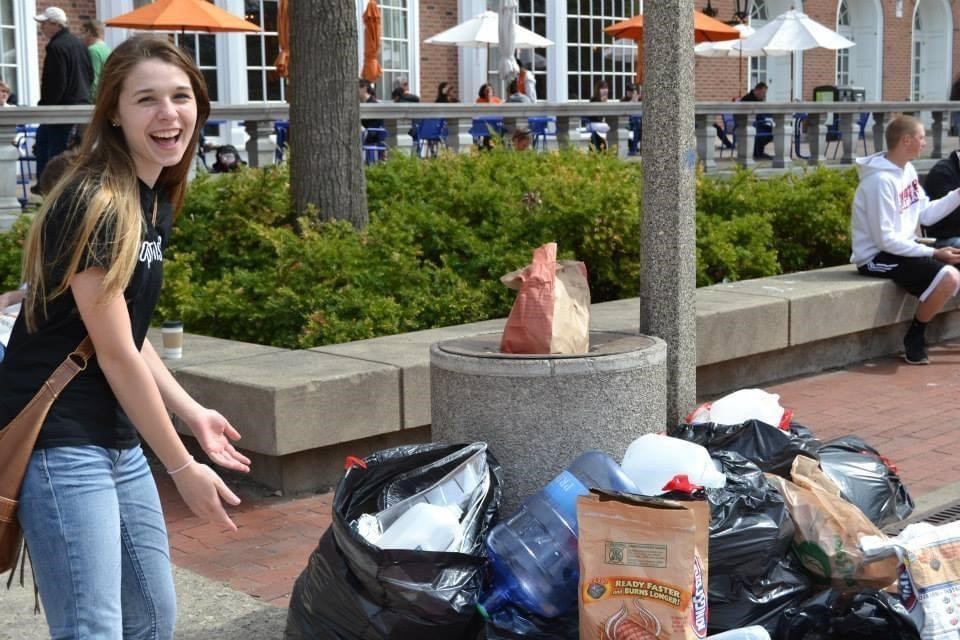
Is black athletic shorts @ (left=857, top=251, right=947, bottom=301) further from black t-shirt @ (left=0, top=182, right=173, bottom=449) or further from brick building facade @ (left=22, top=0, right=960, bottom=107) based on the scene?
brick building facade @ (left=22, top=0, right=960, bottom=107)

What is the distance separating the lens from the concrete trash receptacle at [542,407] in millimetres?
4367

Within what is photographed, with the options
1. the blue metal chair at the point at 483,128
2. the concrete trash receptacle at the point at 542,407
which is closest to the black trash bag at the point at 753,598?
the concrete trash receptacle at the point at 542,407

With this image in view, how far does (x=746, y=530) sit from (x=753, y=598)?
0.68 feet

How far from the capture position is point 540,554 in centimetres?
381

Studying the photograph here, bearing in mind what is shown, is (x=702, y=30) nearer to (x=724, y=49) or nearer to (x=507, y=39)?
(x=507, y=39)

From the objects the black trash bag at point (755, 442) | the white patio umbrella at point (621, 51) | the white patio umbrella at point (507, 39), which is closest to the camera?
the black trash bag at point (755, 442)

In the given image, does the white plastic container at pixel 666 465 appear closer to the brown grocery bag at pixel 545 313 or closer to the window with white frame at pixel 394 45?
the brown grocery bag at pixel 545 313

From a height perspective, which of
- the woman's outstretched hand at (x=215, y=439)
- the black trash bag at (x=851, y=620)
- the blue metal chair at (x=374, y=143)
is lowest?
the black trash bag at (x=851, y=620)

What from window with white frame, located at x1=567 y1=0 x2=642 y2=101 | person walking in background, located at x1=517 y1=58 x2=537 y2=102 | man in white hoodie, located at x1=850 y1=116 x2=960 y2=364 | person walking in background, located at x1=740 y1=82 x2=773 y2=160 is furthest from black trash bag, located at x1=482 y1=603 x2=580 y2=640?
window with white frame, located at x1=567 y1=0 x2=642 y2=101

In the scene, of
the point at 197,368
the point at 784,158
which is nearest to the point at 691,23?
the point at 197,368

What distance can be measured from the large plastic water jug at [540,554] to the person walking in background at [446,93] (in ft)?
59.0

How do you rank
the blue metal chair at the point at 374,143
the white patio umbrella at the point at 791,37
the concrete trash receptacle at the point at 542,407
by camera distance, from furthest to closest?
the white patio umbrella at the point at 791,37, the blue metal chair at the point at 374,143, the concrete trash receptacle at the point at 542,407

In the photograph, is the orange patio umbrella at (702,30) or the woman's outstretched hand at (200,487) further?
the orange patio umbrella at (702,30)

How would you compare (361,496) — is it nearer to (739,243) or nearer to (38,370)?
(38,370)
